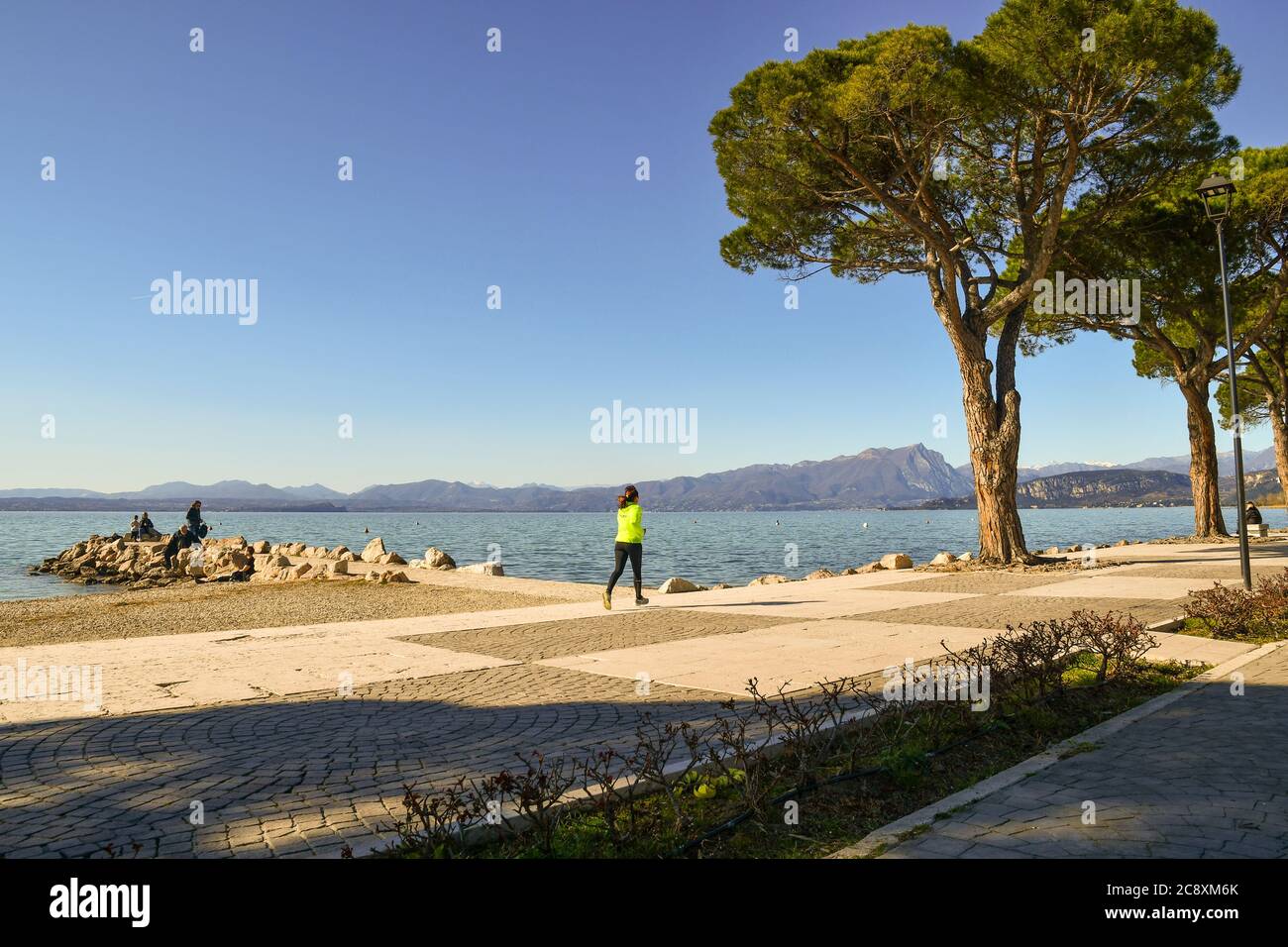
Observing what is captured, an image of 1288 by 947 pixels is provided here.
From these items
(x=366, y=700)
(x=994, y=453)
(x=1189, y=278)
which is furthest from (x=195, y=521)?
(x=1189, y=278)

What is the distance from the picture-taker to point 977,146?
67.1 ft

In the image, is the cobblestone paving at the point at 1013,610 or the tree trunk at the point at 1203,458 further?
the tree trunk at the point at 1203,458

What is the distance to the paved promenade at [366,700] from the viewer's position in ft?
13.4

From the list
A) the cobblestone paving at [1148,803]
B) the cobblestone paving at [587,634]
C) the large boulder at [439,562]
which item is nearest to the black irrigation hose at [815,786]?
the cobblestone paving at [1148,803]

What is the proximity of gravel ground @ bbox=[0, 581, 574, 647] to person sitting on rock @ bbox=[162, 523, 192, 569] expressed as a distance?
987 cm

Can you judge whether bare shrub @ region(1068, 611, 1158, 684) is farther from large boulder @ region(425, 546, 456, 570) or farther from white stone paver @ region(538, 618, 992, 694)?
large boulder @ region(425, 546, 456, 570)

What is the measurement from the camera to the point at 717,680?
24.7 ft

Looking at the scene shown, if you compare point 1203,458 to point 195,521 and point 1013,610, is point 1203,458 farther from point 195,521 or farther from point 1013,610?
point 195,521

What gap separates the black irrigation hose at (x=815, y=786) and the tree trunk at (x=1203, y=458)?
28281mm

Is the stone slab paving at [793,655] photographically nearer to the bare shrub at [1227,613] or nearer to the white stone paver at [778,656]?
the white stone paver at [778,656]

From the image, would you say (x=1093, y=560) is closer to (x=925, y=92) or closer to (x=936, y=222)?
(x=936, y=222)

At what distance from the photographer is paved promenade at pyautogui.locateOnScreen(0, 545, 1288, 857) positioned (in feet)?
13.4

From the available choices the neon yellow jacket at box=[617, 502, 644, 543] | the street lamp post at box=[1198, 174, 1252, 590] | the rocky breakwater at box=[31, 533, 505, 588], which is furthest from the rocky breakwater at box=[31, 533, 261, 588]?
the street lamp post at box=[1198, 174, 1252, 590]
